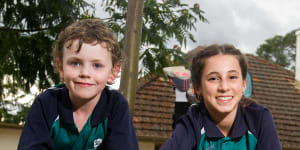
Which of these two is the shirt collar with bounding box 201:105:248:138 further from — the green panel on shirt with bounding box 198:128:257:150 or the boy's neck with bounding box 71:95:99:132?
the boy's neck with bounding box 71:95:99:132

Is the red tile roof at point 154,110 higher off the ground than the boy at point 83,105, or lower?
lower

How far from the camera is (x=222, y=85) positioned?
2738 millimetres

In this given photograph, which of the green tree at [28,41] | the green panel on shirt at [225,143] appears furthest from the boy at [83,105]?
the green tree at [28,41]

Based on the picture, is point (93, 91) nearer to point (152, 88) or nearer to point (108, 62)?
point (108, 62)

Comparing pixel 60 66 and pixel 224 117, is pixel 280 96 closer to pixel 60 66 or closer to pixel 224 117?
pixel 224 117

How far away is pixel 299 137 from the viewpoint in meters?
11.4

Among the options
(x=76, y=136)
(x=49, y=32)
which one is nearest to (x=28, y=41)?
(x=49, y=32)

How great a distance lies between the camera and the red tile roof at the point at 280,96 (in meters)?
11.5

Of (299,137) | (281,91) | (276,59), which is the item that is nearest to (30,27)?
(299,137)

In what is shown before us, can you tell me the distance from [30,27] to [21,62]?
2.15 ft

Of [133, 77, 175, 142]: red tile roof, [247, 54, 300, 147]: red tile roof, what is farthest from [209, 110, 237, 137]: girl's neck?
[247, 54, 300, 147]: red tile roof

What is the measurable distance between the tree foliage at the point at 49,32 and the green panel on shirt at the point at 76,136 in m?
2.99

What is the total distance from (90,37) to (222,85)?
1.00m

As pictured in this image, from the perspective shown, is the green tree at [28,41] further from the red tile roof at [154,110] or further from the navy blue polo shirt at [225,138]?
the navy blue polo shirt at [225,138]
